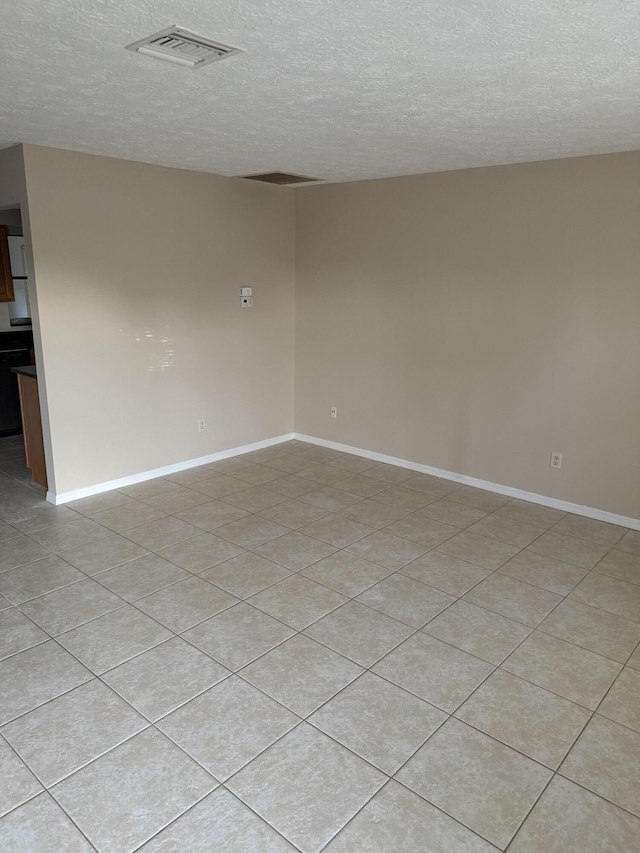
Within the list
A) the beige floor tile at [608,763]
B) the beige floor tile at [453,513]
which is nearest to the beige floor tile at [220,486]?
the beige floor tile at [453,513]

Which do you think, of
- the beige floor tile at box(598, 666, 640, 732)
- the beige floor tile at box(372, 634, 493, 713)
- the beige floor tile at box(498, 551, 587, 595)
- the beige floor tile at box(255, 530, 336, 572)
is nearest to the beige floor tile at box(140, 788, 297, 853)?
the beige floor tile at box(372, 634, 493, 713)

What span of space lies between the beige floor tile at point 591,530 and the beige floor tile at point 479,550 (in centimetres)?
49

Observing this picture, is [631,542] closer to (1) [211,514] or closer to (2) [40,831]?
(1) [211,514]

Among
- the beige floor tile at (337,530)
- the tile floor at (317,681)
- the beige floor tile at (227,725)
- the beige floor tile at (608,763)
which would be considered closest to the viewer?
the tile floor at (317,681)

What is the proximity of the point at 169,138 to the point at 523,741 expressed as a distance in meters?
3.41

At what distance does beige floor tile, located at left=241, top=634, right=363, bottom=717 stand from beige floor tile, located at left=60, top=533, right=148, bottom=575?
4.10 ft

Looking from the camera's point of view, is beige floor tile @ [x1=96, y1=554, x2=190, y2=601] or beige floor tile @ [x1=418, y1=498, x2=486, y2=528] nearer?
beige floor tile @ [x1=96, y1=554, x2=190, y2=601]

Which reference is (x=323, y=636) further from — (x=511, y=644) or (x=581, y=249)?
(x=581, y=249)

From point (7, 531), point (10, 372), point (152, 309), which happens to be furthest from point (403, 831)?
point (10, 372)

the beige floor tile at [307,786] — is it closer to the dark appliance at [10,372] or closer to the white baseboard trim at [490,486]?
the white baseboard trim at [490,486]

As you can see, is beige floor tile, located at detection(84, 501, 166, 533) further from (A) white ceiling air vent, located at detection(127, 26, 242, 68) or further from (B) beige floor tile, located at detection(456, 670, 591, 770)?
(A) white ceiling air vent, located at detection(127, 26, 242, 68)

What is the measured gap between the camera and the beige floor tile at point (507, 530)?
147 inches

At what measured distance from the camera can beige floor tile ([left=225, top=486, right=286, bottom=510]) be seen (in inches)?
167

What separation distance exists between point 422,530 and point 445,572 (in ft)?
1.86
